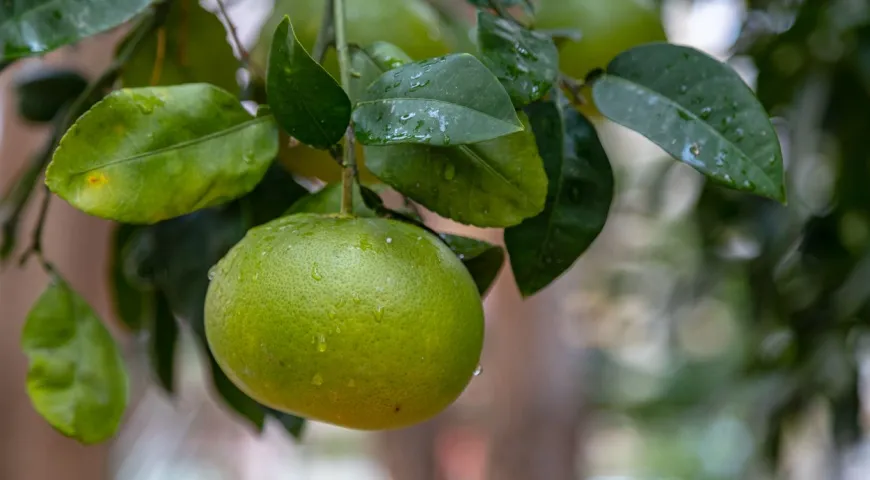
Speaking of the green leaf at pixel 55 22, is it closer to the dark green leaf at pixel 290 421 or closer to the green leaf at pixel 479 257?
the green leaf at pixel 479 257

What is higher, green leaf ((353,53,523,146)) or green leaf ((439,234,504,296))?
green leaf ((353,53,523,146))

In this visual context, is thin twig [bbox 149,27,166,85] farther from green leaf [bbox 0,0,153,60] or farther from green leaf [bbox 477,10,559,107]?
green leaf [bbox 477,10,559,107]

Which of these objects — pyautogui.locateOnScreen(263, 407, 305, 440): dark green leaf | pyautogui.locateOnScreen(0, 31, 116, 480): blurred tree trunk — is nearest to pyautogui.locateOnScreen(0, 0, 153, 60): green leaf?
pyautogui.locateOnScreen(263, 407, 305, 440): dark green leaf

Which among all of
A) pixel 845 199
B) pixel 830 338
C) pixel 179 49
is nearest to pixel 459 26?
pixel 179 49

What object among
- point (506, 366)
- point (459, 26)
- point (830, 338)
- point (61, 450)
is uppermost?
point (459, 26)

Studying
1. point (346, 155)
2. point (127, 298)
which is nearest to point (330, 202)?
point (346, 155)

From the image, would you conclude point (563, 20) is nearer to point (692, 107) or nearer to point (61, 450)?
point (692, 107)

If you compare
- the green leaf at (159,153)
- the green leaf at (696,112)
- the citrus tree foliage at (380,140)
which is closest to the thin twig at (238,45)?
the citrus tree foliage at (380,140)
